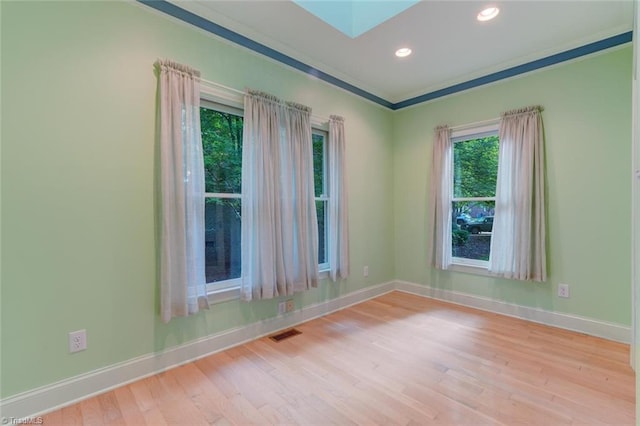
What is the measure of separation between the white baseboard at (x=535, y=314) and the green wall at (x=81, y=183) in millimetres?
2883

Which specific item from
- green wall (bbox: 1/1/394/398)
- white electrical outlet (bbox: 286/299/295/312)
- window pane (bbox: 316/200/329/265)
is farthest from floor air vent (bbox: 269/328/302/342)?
window pane (bbox: 316/200/329/265)

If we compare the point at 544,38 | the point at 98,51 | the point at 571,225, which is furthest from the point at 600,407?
the point at 98,51

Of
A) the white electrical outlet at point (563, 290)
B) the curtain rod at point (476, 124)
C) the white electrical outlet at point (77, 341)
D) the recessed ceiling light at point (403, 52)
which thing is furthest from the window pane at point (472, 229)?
the white electrical outlet at point (77, 341)

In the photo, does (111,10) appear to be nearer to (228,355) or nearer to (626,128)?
(228,355)

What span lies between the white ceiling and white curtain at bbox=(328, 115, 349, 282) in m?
0.76

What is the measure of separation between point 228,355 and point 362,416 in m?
1.24

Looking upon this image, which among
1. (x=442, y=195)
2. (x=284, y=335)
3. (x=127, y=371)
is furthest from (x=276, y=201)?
(x=442, y=195)

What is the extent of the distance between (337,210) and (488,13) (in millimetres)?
Result: 2229

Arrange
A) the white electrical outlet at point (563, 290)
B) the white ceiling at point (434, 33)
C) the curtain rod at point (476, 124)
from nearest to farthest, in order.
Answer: the white ceiling at point (434, 33) < the white electrical outlet at point (563, 290) < the curtain rod at point (476, 124)

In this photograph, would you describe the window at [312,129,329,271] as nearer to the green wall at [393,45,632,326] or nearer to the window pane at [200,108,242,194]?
the window pane at [200,108,242,194]

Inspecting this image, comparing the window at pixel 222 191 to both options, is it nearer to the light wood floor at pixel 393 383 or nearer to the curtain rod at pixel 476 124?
the light wood floor at pixel 393 383

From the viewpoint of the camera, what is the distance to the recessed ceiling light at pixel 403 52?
288 cm

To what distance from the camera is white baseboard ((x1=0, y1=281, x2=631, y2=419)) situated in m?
1.69

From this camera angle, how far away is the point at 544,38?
105 inches
